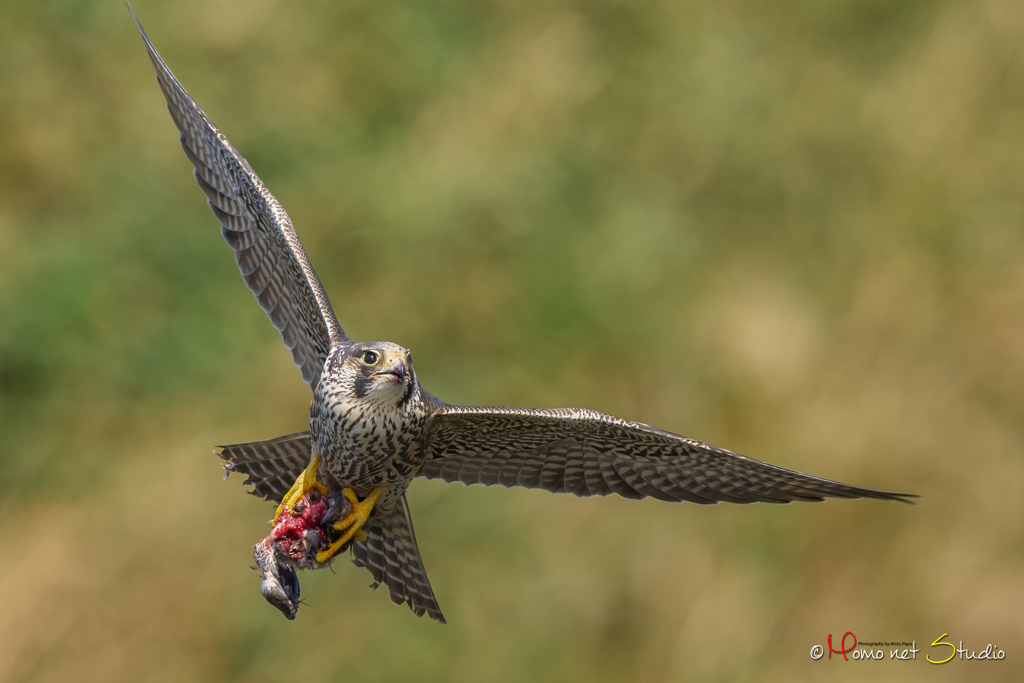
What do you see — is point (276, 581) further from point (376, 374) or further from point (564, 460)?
point (564, 460)

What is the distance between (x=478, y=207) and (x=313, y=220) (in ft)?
5.11

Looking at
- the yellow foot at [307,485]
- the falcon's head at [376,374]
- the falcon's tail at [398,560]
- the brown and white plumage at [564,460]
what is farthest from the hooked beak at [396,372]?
the falcon's tail at [398,560]

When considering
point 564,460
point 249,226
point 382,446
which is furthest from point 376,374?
point 249,226

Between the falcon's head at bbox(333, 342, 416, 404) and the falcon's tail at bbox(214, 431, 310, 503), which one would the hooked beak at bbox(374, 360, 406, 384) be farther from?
Answer: the falcon's tail at bbox(214, 431, 310, 503)

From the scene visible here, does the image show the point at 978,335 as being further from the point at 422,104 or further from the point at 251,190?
the point at 251,190

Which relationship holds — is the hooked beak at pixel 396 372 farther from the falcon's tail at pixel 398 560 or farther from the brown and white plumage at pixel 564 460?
the falcon's tail at pixel 398 560

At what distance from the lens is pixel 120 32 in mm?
9508

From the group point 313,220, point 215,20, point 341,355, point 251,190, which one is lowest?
point 341,355

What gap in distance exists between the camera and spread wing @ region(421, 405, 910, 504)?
Result: 13.6 feet

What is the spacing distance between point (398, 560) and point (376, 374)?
1299 millimetres

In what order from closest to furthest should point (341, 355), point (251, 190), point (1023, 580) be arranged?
1. point (341, 355)
2. point (251, 190)
3. point (1023, 580)

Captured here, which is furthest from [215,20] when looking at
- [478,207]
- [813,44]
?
[813,44]

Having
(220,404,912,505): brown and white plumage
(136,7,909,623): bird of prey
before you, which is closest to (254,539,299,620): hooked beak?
(136,7,909,623): bird of prey

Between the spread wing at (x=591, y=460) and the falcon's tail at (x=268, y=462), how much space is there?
0.64 m
